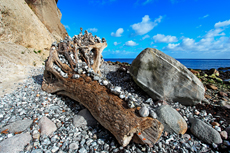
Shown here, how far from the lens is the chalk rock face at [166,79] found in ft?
15.6

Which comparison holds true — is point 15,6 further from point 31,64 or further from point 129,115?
point 129,115

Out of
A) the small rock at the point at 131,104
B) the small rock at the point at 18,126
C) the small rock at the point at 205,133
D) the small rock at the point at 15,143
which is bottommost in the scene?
the small rock at the point at 205,133

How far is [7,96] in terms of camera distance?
421cm

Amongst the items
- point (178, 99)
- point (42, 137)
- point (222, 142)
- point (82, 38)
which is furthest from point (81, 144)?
point (82, 38)

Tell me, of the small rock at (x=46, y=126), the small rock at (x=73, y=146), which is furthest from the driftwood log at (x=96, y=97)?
the small rock at (x=46, y=126)

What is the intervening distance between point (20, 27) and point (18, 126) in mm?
12138

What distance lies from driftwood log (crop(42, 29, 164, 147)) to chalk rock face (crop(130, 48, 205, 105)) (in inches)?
98.8

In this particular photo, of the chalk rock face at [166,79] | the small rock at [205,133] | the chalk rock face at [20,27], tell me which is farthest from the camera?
the chalk rock face at [20,27]

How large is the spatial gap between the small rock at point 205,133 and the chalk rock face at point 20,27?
14.6 meters

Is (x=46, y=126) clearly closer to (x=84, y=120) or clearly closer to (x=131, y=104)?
(x=84, y=120)

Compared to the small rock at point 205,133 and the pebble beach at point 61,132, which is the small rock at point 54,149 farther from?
the small rock at point 205,133

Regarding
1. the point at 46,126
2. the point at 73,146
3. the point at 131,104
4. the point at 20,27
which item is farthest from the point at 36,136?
the point at 20,27

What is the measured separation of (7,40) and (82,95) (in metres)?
11.4

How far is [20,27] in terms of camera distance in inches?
424
